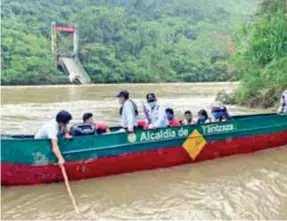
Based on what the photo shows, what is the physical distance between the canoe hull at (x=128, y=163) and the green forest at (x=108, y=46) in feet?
113

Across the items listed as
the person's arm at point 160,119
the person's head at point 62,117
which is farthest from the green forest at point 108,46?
A: the person's head at point 62,117

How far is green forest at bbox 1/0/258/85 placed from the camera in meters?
51.0

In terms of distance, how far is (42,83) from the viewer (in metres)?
48.6

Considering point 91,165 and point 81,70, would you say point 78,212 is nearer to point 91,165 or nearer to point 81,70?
point 91,165

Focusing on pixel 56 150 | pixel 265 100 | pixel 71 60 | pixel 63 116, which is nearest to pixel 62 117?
pixel 63 116

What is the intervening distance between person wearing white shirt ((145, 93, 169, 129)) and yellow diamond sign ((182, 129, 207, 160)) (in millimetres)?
517

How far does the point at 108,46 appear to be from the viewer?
60719 millimetres

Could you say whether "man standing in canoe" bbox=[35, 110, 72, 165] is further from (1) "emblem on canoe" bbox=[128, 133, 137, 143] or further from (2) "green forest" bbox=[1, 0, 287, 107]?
(2) "green forest" bbox=[1, 0, 287, 107]

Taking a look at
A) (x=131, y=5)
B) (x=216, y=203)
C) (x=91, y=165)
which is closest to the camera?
(x=216, y=203)

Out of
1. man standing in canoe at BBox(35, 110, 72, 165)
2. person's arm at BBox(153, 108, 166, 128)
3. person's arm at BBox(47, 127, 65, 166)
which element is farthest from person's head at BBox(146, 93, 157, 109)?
person's arm at BBox(47, 127, 65, 166)

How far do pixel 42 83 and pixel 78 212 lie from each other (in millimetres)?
42525

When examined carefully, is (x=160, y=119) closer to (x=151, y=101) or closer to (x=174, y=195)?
(x=151, y=101)

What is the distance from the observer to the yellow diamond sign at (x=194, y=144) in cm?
974

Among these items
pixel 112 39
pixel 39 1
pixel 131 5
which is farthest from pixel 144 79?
pixel 131 5
